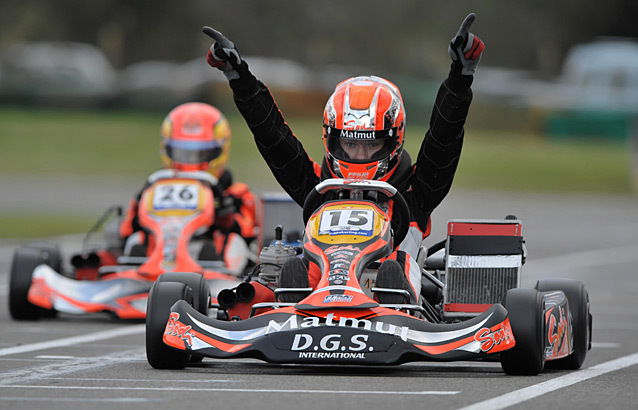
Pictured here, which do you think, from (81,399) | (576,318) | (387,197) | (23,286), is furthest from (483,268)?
(23,286)

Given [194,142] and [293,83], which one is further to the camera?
[293,83]

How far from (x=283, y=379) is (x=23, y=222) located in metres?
17.5

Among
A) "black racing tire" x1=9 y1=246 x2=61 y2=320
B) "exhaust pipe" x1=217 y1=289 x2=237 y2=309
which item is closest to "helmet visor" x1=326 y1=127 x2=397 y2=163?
"exhaust pipe" x1=217 y1=289 x2=237 y2=309

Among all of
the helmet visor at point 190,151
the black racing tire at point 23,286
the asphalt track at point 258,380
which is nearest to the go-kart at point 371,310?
the asphalt track at point 258,380

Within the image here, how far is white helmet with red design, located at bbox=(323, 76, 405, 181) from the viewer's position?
916 centimetres

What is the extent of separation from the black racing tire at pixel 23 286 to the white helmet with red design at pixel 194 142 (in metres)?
2.08

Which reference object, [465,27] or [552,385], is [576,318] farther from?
[465,27]

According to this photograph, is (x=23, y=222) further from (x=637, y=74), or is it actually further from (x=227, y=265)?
(x=637, y=74)

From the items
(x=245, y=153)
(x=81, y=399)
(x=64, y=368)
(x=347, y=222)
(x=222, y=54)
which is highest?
(x=222, y=54)

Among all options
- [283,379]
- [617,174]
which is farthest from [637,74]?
[283,379]

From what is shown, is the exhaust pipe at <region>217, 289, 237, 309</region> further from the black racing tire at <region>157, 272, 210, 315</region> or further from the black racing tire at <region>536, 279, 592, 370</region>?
the black racing tire at <region>536, 279, 592, 370</region>

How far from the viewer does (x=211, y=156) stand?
14.3m

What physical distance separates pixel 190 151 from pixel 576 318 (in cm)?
598

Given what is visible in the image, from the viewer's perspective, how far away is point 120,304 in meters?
12.2
